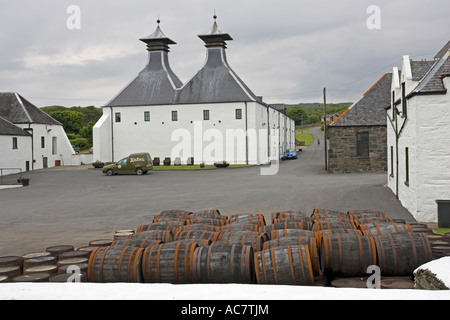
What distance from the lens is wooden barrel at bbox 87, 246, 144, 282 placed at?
6.95 metres

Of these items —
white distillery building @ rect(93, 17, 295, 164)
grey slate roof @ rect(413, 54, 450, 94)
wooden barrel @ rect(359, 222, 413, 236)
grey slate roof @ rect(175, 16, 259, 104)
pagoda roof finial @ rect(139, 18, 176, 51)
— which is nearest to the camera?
wooden barrel @ rect(359, 222, 413, 236)

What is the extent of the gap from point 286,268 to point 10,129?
40451mm

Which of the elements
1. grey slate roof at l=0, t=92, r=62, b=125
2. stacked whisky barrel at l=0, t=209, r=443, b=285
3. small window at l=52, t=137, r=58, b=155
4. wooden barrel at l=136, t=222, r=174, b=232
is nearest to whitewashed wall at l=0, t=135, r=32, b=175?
grey slate roof at l=0, t=92, r=62, b=125

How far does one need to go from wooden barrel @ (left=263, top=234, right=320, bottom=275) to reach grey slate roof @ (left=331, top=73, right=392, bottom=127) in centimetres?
2903

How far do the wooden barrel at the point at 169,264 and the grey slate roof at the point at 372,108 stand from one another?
30128 mm

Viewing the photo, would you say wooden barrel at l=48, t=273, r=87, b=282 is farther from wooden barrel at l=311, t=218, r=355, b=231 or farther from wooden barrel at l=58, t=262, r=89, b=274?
wooden barrel at l=311, t=218, r=355, b=231

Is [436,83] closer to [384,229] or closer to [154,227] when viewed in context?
[384,229]

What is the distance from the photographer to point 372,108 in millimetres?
35906

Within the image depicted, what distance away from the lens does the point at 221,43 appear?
170 ft

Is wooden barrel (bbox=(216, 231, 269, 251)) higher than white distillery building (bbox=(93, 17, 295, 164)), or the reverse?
white distillery building (bbox=(93, 17, 295, 164))

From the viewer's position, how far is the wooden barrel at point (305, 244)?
7141mm

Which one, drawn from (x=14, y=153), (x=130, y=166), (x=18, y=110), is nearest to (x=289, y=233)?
(x=130, y=166)

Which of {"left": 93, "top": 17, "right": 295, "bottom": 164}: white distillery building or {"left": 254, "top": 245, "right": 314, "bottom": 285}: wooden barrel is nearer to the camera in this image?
{"left": 254, "top": 245, "right": 314, "bottom": 285}: wooden barrel
